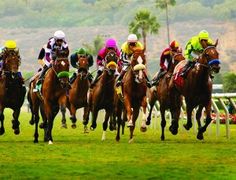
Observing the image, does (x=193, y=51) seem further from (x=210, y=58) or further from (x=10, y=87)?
(x=10, y=87)

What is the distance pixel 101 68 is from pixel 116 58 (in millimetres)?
1452

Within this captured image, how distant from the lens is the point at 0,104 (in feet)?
67.1

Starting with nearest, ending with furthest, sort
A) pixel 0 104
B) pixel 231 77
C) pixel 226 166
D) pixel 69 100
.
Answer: pixel 226 166 → pixel 0 104 → pixel 69 100 → pixel 231 77

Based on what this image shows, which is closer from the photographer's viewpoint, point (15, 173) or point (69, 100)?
point (15, 173)

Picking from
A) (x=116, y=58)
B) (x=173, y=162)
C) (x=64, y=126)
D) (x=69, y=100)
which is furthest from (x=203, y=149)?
(x=64, y=126)

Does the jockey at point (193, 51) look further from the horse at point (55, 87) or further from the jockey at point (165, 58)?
the horse at point (55, 87)

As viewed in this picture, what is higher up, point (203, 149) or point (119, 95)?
point (119, 95)

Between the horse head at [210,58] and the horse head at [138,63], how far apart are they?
1.24m

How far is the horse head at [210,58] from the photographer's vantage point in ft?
58.9

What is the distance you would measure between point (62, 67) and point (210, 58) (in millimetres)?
3156

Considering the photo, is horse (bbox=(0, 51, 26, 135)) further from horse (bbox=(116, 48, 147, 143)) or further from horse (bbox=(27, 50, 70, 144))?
horse (bbox=(116, 48, 147, 143))

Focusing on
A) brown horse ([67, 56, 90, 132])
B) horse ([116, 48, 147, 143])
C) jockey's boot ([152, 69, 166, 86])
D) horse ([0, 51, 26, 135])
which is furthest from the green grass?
brown horse ([67, 56, 90, 132])

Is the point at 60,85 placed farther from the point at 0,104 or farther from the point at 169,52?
the point at 169,52

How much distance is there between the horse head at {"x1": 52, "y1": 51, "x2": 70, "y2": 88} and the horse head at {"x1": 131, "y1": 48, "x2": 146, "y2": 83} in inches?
58.6
